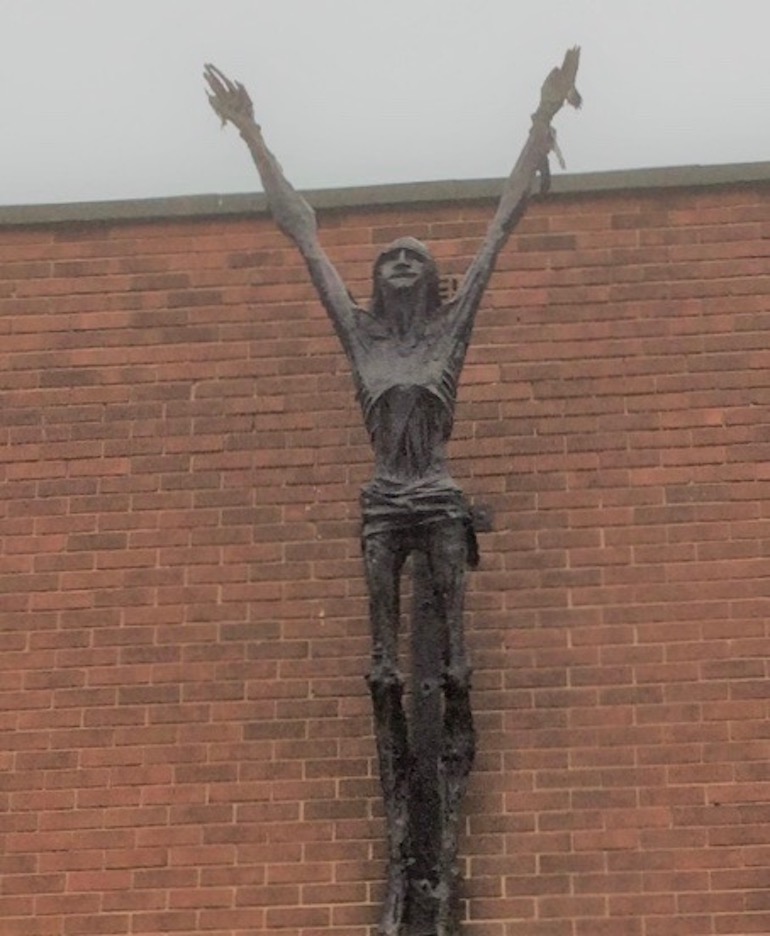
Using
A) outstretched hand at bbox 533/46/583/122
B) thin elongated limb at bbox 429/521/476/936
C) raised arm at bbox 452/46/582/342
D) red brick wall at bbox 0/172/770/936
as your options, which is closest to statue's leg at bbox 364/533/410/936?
thin elongated limb at bbox 429/521/476/936

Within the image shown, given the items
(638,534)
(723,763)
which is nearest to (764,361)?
(638,534)

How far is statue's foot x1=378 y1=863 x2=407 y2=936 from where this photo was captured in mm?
7156

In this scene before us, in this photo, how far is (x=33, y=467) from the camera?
8.55 metres

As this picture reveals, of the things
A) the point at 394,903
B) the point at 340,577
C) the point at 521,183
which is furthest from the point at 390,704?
the point at 521,183

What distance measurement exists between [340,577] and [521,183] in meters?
1.70

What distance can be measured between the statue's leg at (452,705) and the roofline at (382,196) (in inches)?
82.6

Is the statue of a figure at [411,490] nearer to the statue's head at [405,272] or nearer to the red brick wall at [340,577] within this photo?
the statue's head at [405,272]

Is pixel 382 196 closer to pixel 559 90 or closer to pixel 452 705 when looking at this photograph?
pixel 559 90

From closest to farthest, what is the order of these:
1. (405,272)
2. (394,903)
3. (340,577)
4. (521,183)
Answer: (394,903) < (405,272) < (521,183) < (340,577)

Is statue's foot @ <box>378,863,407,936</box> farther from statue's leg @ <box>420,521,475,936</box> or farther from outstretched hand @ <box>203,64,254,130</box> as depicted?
outstretched hand @ <box>203,64,254,130</box>

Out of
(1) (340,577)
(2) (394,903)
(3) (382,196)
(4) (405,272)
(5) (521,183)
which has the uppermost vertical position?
(3) (382,196)

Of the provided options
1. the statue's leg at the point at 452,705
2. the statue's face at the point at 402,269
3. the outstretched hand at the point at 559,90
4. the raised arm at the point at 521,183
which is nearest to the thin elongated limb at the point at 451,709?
the statue's leg at the point at 452,705

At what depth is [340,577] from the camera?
8188 millimetres

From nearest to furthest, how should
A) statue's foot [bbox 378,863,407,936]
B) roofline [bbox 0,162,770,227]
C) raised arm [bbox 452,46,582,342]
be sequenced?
1. statue's foot [bbox 378,863,407,936]
2. raised arm [bbox 452,46,582,342]
3. roofline [bbox 0,162,770,227]
